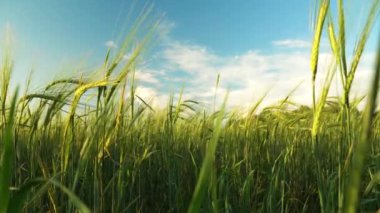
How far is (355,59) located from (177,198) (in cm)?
91

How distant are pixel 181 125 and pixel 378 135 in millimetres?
1260

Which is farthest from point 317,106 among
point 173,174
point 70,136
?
point 173,174

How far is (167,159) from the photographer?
1.93 meters

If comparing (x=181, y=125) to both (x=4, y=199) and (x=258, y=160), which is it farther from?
(x=4, y=199)

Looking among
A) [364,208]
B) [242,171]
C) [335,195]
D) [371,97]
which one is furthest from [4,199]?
[242,171]

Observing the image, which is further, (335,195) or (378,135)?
(378,135)

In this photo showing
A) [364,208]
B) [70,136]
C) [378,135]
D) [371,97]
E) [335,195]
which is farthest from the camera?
[378,135]

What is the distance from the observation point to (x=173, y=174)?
184 cm

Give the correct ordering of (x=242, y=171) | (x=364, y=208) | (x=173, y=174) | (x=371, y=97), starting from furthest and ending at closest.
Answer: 1. (x=242, y=171)
2. (x=173, y=174)
3. (x=364, y=208)
4. (x=371, y=97)

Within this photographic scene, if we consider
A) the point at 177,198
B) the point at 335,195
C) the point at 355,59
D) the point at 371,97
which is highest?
the point at 355,59

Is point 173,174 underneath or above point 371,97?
underneath

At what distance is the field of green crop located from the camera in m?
0.82

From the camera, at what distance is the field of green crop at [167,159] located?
82 centimetres

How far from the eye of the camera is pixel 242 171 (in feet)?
7.03
